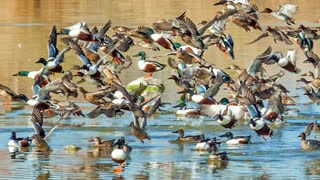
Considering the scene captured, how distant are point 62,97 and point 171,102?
2.17m

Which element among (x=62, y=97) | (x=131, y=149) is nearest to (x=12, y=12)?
(x=62, y=97)

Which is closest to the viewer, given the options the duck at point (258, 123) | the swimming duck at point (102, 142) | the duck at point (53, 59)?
the duck at point (258, 123)

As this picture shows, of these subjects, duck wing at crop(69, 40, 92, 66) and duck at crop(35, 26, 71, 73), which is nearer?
duck at crop(35, 26, 71, 73)

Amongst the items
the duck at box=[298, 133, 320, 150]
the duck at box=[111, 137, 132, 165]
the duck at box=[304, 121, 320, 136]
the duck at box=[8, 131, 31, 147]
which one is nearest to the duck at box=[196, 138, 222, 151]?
the duck at box=[111, 137, 132, 165]

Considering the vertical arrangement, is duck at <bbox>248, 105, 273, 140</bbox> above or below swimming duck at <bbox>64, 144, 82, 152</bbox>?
above

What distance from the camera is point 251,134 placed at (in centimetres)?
1798

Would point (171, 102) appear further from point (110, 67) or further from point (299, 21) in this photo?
point (299, 21)

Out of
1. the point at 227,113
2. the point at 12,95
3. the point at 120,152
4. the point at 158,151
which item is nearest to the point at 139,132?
the point at 158,151

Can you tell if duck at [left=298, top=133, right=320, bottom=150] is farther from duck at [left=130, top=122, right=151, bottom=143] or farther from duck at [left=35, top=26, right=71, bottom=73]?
duck at [left=35, top=26, right=71, bottom=73]

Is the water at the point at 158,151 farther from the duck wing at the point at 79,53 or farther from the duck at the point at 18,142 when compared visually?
the duck wing at the point at 79,53

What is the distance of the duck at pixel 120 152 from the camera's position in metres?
15.3

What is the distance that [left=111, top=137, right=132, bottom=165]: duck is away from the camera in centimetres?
1531

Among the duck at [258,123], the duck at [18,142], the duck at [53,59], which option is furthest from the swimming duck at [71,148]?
the duck at [258,123]

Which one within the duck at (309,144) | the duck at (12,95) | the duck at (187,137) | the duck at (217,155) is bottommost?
the duck at (217,155)
